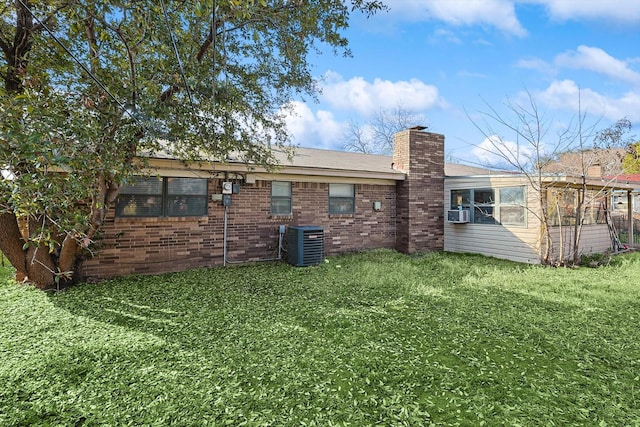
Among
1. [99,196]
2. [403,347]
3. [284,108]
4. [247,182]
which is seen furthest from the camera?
[247,182]

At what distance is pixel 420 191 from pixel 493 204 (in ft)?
7.09

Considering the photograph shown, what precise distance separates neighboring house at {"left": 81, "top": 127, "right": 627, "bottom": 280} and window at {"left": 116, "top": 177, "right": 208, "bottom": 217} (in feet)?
0.07

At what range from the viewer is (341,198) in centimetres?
1006

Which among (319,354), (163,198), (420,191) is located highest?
(420,191)

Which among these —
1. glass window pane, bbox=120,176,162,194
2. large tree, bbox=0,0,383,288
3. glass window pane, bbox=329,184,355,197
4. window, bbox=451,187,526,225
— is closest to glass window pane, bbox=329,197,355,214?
glass window pane, bbox=329,184,355,197

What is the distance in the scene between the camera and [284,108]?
7.18m

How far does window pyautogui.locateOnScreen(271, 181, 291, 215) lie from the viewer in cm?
899

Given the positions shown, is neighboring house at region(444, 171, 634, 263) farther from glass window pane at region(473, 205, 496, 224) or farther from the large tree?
the large tree

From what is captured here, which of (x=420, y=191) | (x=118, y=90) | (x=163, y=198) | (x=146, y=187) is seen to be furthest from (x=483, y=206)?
(x=118, y=90)

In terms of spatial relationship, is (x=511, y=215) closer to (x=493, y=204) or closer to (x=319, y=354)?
(x=493, y=204)

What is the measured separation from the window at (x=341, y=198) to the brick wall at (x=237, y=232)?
0.53ft

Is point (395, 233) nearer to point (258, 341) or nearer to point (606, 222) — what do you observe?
point (606, 222)

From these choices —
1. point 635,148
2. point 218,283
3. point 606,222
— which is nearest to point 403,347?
point 218,283

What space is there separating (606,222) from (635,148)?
13195mm
